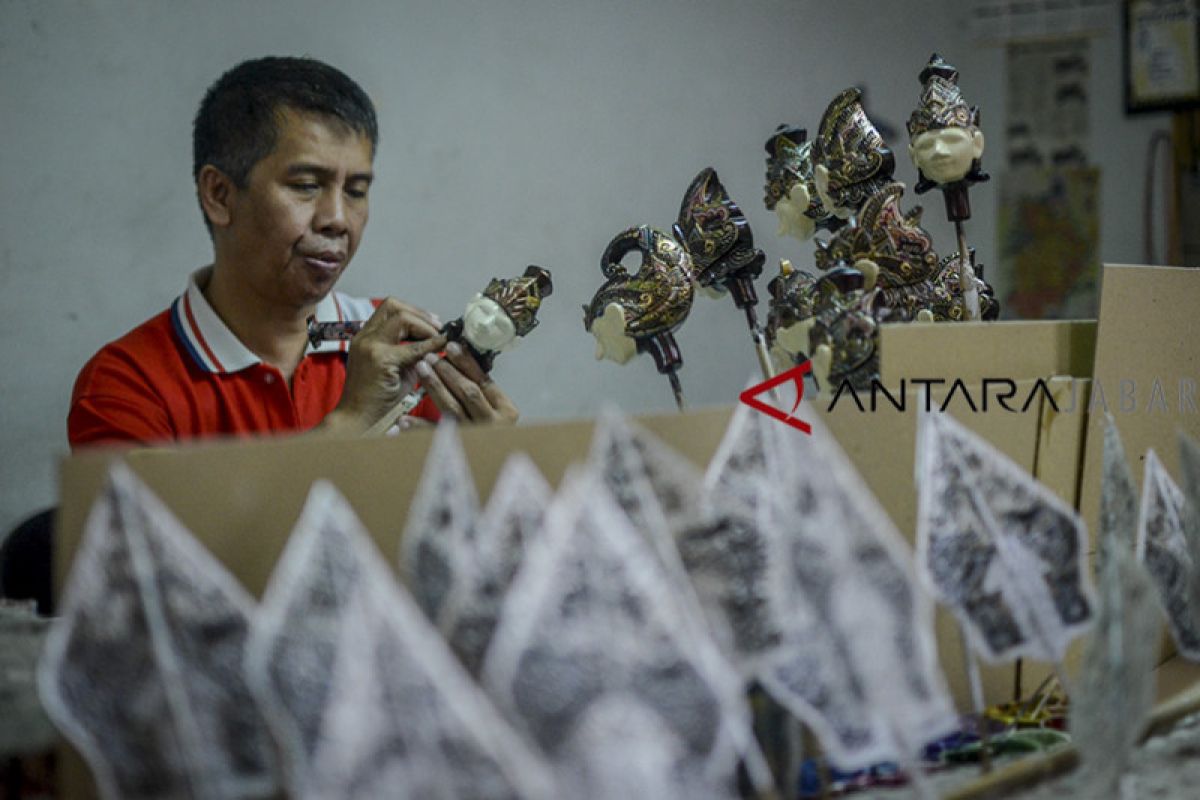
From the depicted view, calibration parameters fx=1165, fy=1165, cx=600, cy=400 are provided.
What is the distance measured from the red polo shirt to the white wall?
0.20 meters

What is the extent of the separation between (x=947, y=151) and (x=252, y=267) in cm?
97

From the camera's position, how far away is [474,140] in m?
2.68

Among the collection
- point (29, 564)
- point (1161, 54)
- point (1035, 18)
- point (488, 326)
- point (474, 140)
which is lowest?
point (29, 564)

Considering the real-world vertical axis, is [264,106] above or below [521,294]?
above

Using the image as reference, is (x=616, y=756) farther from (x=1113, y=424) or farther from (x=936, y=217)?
(x=936, y=217)

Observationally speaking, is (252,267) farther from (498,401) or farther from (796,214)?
(796,214)

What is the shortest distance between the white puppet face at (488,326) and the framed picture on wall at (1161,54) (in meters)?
3.39

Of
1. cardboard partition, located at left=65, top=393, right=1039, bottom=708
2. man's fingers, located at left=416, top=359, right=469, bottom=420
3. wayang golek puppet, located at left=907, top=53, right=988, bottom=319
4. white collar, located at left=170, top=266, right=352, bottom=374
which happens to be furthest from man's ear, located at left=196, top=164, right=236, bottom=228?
cardboard partition, located at left=65, top=393, right=1039, bottom=708

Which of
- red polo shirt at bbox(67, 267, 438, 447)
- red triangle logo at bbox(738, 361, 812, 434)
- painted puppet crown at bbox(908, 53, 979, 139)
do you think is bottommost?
red polo shirt at bbox(67, 267, 438, 447)

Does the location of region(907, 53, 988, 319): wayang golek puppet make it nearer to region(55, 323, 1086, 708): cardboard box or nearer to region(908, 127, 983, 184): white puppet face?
region(908, 127, 983, 184): white puppet face

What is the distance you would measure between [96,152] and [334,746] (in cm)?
182

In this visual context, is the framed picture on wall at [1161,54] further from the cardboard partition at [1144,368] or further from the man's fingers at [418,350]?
the man's fingers at [418,350]

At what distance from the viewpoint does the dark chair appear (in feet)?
4.20

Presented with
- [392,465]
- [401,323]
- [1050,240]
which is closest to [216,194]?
[401,323]
